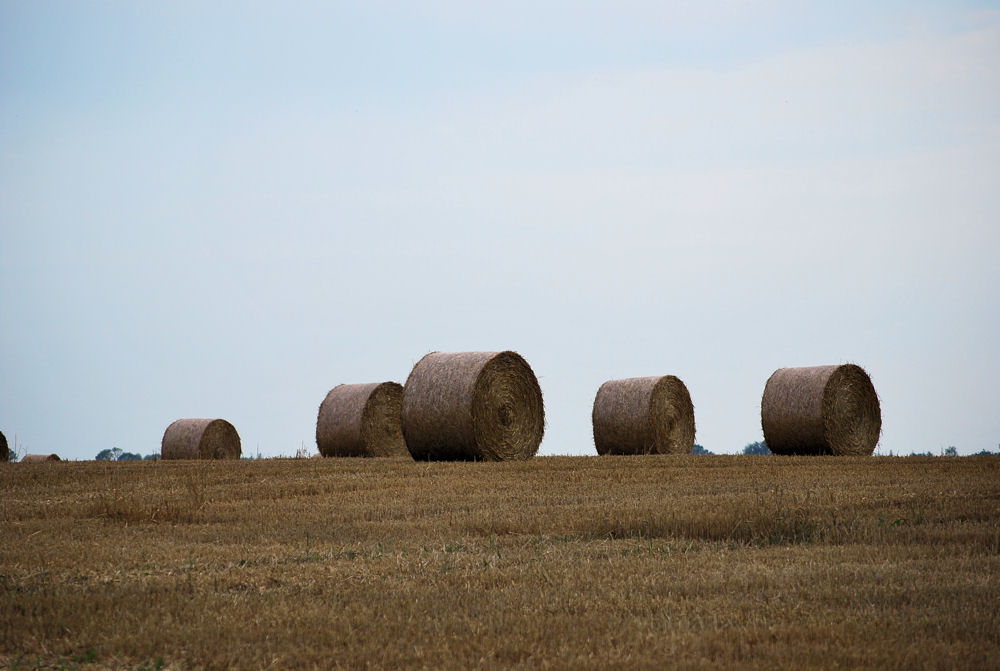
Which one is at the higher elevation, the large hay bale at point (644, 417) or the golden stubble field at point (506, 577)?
the large hay bale at point (644, 417)

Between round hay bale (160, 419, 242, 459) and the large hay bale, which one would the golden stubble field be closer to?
the large hay bale

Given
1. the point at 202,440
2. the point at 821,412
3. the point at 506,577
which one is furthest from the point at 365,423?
the point at 506,577

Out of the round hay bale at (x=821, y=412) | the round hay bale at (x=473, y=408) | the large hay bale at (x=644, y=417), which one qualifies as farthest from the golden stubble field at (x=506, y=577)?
the large hay bale at (x=644, y=417)

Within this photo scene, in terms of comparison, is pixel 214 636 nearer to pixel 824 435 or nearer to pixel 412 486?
pixel 412 486

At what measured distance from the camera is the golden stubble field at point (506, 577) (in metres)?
6.23

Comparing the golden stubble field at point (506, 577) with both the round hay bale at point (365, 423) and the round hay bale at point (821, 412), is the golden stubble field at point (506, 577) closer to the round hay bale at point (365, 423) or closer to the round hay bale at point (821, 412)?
the round hay bale at point (821, 412)

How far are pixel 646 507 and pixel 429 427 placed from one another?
9405 mm

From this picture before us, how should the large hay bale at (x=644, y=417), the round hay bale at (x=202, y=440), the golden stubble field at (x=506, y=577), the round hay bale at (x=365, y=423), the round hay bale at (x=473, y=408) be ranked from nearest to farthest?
the golden stubble field at (x=506, y=577), the round hay bale at (x=473, y=408), the round hay bale at (x=365, y=423), the large hay bale at (x=644, y=417), the round hay bale at (x=202, y=440)

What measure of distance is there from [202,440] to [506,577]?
2246cm

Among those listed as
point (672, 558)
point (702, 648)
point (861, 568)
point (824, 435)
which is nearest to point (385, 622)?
point (702, 648)

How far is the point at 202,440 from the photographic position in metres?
29.1

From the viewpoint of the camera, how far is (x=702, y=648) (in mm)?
6160

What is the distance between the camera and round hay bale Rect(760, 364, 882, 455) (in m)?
24.9

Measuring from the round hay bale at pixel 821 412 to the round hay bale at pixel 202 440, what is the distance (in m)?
14.0
